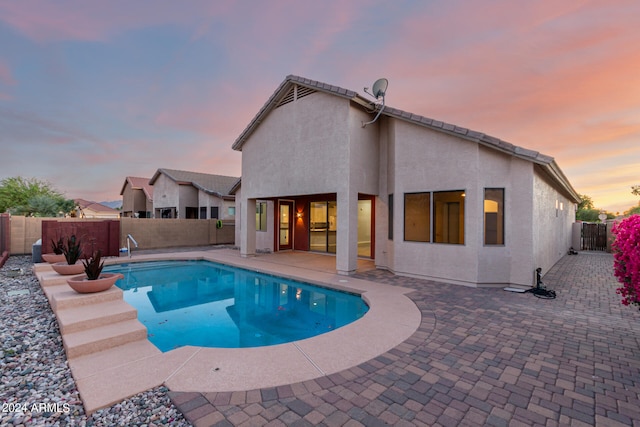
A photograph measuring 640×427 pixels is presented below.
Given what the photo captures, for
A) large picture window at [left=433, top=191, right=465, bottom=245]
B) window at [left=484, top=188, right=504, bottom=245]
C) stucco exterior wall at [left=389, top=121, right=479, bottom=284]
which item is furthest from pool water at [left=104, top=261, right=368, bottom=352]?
window at [left=484, top=188, right=504, bottom=245]

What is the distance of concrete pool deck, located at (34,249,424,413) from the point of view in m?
2.99

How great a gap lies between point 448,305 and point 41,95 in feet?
81.1

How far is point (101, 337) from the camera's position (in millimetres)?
4039

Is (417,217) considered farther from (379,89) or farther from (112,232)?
(112,232)

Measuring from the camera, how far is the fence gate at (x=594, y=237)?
56.2ft

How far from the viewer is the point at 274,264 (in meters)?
11.4

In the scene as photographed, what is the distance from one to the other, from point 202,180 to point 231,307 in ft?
68.6

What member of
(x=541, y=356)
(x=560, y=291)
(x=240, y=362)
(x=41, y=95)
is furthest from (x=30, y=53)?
(x=560, y=291)

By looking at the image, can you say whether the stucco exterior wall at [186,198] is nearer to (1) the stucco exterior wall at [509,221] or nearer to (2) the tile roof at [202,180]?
(2) the tile roof at [202,180]

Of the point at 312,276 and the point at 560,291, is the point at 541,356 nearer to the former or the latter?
the point at 560,291

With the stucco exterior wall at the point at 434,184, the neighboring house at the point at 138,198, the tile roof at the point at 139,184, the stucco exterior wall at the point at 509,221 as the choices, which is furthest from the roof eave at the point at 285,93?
the neighboring house at the point at 138,198

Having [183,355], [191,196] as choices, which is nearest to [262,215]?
[191,196]

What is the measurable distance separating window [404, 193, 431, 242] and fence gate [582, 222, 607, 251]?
55.6 feet

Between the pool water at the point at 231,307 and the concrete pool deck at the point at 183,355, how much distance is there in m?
1.00
